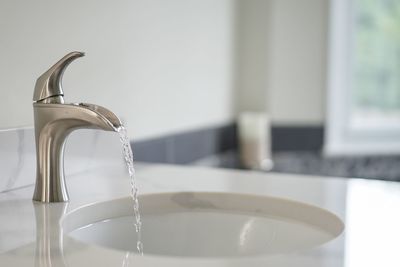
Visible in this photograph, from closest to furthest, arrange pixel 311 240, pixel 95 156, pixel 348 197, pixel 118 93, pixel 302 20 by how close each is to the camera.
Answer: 1. pixel 311 240
2. pixel 348 197
3. pixel 95 156
4. pixel 118 93
5. pixel 302 20

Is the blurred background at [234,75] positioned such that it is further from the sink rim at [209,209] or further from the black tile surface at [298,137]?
the sink rim at [209,209]

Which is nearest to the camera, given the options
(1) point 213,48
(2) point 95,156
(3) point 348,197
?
(3) point 348,197

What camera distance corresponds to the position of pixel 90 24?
1106 mm

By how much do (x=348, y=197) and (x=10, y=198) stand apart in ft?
1.91

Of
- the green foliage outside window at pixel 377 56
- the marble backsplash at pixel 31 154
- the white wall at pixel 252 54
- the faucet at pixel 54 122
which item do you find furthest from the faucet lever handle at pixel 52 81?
the green foliage outside window at pixel 377 56

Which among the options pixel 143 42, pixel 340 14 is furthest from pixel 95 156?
pixel 340 14

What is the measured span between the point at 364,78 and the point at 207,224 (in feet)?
5.23

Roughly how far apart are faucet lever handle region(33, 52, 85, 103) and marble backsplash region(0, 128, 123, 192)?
0.35 ft

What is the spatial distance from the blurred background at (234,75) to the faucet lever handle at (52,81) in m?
0.13

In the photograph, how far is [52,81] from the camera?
801 millimetres

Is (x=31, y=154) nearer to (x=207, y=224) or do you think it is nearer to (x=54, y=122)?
(x=54, y=122)

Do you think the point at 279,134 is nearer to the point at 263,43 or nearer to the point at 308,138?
the point at 308,138

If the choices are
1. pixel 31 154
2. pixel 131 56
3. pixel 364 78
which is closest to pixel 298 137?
pixel 364 78

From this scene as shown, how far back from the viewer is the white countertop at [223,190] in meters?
0.57
